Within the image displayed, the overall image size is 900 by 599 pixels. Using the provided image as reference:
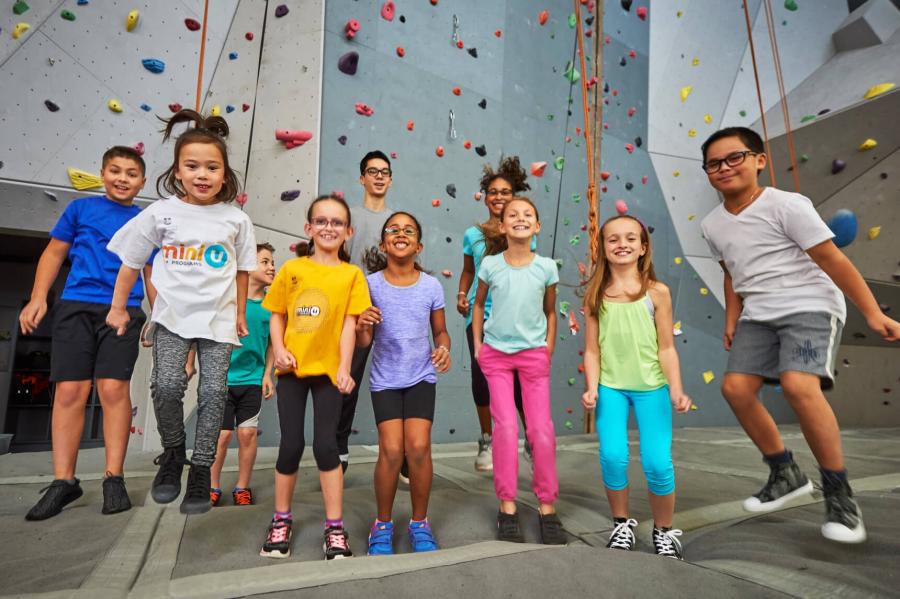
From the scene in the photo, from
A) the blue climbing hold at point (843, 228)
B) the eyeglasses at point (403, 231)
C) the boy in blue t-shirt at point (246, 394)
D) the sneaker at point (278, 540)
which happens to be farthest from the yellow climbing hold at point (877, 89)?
the sneaker at point (278, 540)

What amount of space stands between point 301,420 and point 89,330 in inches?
39.0

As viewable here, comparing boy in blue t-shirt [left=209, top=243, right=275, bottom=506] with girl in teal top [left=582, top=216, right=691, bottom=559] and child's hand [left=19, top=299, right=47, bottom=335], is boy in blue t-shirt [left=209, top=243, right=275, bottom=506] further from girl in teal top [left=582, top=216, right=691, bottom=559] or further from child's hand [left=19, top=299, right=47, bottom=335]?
girl in teal top [left=582, top=216, right=691, bottom=559]

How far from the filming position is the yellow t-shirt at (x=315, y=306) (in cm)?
171

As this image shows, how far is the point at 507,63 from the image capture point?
4785mm

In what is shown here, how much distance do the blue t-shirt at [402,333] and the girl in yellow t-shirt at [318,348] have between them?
106 mm

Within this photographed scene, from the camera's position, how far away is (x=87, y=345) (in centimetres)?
203

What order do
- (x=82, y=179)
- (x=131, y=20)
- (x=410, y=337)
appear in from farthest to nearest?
1. (x=131, y=20)
2. (x=82, y=179)
3. (x=410, y=337)

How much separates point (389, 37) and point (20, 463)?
12.2ft

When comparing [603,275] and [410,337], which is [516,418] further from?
[603,275]

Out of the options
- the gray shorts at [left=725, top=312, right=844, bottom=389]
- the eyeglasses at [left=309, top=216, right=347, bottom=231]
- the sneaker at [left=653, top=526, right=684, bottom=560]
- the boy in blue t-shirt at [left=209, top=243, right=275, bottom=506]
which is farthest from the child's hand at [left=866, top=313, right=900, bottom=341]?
the boy in blue t-shirt at [left=209, top=243, right=275, bottom=506]

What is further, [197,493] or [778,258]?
[778,258]

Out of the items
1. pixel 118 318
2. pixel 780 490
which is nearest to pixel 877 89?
pixel 780 490

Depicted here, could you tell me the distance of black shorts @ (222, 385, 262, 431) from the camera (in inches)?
95.3

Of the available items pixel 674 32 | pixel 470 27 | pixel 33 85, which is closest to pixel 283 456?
pixel 33 85
